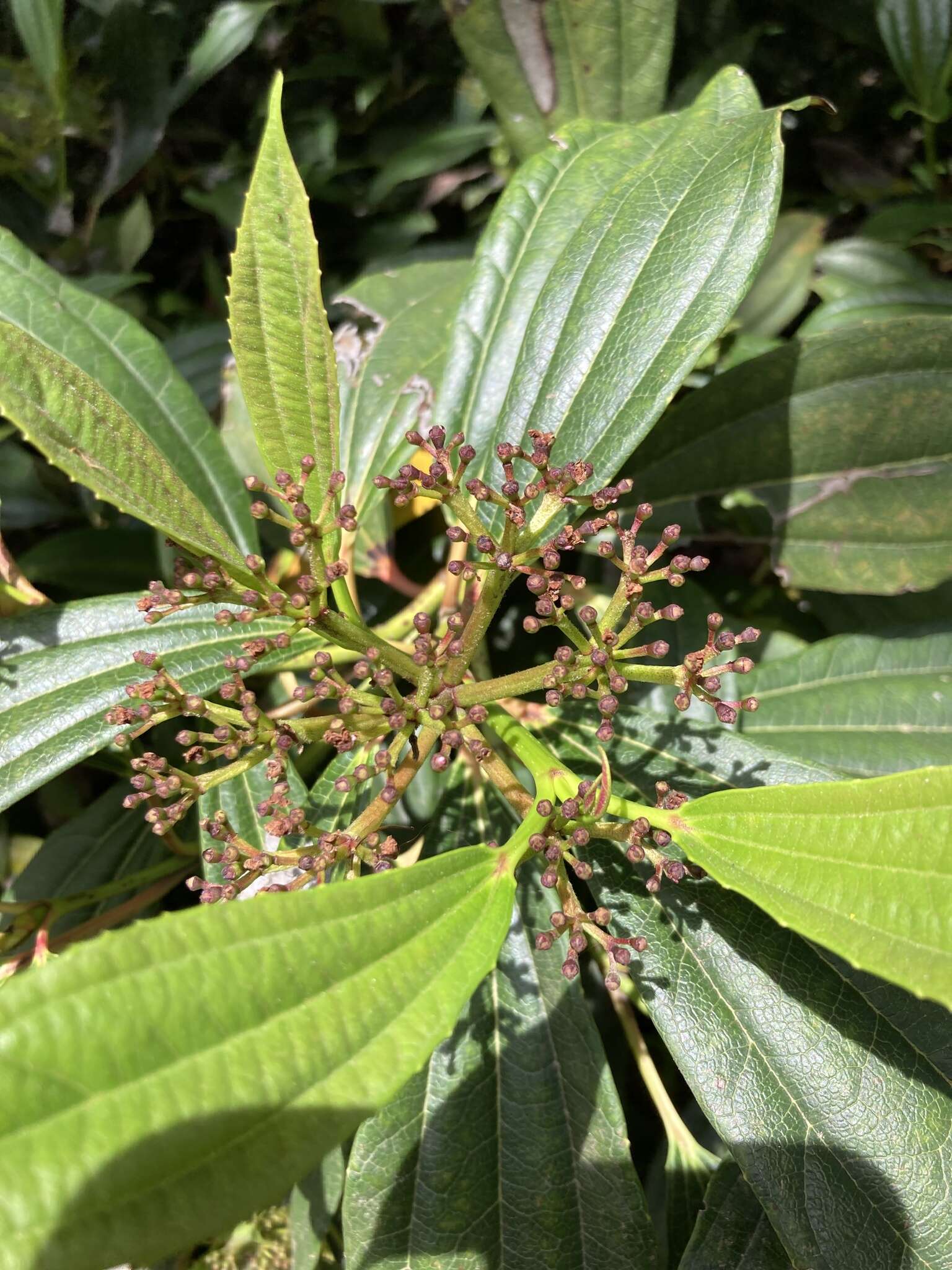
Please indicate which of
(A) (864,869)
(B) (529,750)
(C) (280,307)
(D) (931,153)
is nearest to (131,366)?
(C) (280,307)

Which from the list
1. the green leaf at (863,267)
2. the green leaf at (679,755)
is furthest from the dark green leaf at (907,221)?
the green leaf at (679,755)

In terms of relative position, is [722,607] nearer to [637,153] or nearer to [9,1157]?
[637,153]

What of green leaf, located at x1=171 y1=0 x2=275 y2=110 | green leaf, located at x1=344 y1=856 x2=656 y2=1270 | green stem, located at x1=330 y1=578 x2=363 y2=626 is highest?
green leaf, located at x1=171 y1=0 x2=275 y2=110

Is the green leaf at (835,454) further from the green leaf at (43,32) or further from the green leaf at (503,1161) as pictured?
the green leaf at (43,32)

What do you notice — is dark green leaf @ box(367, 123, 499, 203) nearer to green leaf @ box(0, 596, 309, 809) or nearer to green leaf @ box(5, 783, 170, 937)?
green leaf @ box(0, 596, 309, 809)

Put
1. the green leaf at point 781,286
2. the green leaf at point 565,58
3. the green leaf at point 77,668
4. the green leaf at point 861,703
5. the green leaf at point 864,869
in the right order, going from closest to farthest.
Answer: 1. the green leaf at point 864,869
2. the green leaf at point 77,668
3. the green leaf at point 861,703
4. the green leaf at point 565,58
5. the green leaf at point 781,286

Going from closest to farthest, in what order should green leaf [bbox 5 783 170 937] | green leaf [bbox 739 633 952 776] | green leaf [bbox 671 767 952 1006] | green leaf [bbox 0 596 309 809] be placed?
green leaf [bbox 671 767 952 1006]
green leaf [bbox 0 596 309 809]
green leaf [bbox 739 633 952 776]
green leaf [bbox 5 783 170 937]

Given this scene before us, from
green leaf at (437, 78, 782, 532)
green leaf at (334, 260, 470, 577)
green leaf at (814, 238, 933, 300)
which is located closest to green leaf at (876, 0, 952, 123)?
green leaf at (814, 238, 933, 300)
